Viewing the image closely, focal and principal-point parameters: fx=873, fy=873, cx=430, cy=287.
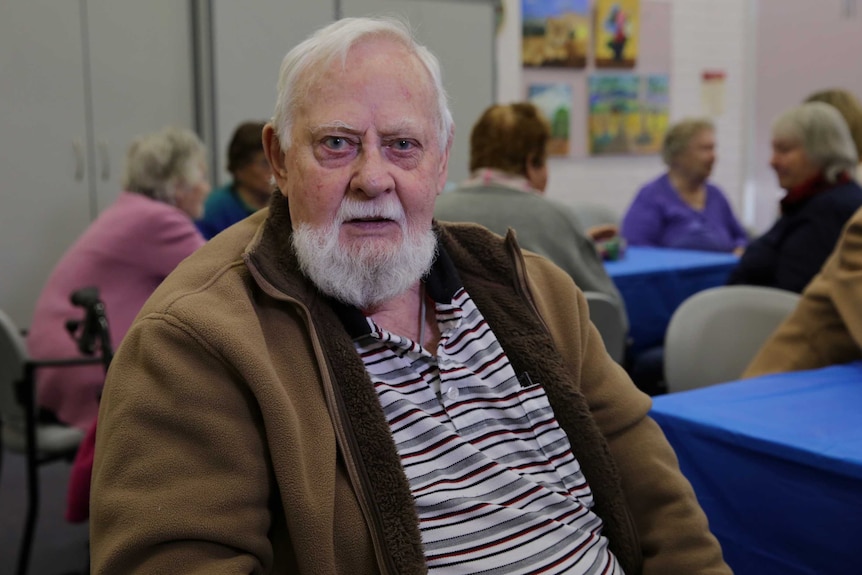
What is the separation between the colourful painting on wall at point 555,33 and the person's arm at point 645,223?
Result: 1503mm

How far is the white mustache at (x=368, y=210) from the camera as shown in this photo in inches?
48.6

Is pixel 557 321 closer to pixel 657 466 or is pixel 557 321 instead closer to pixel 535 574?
pixel 657 466

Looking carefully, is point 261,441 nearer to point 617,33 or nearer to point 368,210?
point 368,210

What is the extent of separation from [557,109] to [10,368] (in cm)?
421

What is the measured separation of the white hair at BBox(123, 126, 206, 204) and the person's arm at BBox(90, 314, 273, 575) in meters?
2.11

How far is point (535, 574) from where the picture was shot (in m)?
1.18

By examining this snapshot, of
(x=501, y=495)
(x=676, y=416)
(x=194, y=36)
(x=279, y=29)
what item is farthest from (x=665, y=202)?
(x=501, y=495)

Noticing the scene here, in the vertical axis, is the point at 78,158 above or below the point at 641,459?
above

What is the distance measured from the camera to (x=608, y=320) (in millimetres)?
2467

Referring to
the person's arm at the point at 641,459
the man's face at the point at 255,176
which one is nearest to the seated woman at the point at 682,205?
the man's face at the point at 255,176

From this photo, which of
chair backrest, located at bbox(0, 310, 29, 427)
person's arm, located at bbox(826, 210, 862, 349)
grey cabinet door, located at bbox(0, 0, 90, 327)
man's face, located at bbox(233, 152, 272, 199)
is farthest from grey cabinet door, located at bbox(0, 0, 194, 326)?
person's arm, located at bbox(826, 210, 862, 349)

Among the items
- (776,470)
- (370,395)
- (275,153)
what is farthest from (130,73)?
(776,470)

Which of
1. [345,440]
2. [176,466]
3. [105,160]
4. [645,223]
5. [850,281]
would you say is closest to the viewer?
[176,466]

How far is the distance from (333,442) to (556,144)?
5036 mm
